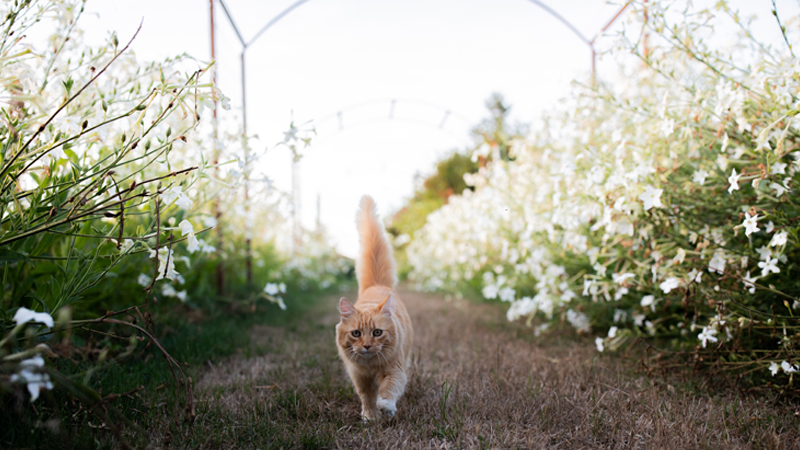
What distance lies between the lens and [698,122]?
2.12 m

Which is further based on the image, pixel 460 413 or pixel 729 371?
pixel 729 371

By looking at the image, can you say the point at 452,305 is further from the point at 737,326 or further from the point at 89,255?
the point at 89,255

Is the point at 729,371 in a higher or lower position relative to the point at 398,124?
lower

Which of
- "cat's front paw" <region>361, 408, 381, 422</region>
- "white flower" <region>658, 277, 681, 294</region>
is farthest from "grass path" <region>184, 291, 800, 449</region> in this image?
"white flower" <region>658, 277, 681, 294</region>

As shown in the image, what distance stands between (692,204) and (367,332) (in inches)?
71.2

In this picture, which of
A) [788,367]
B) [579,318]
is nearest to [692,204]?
[788,367]

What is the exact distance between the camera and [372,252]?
280 centimetres

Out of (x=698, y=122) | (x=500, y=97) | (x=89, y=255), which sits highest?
(x=500, y=97)

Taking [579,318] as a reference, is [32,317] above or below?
above

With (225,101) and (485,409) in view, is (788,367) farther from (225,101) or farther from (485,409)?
(225,101)

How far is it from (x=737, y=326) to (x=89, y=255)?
2.74 metres

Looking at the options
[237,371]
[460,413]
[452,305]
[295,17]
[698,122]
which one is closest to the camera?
[460,413]

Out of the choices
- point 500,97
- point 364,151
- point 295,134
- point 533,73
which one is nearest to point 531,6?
point 533,73

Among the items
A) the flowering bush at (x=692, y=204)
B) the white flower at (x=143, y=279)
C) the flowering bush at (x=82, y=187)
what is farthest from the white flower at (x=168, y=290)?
the flowering bush at (x=692, y=204)
